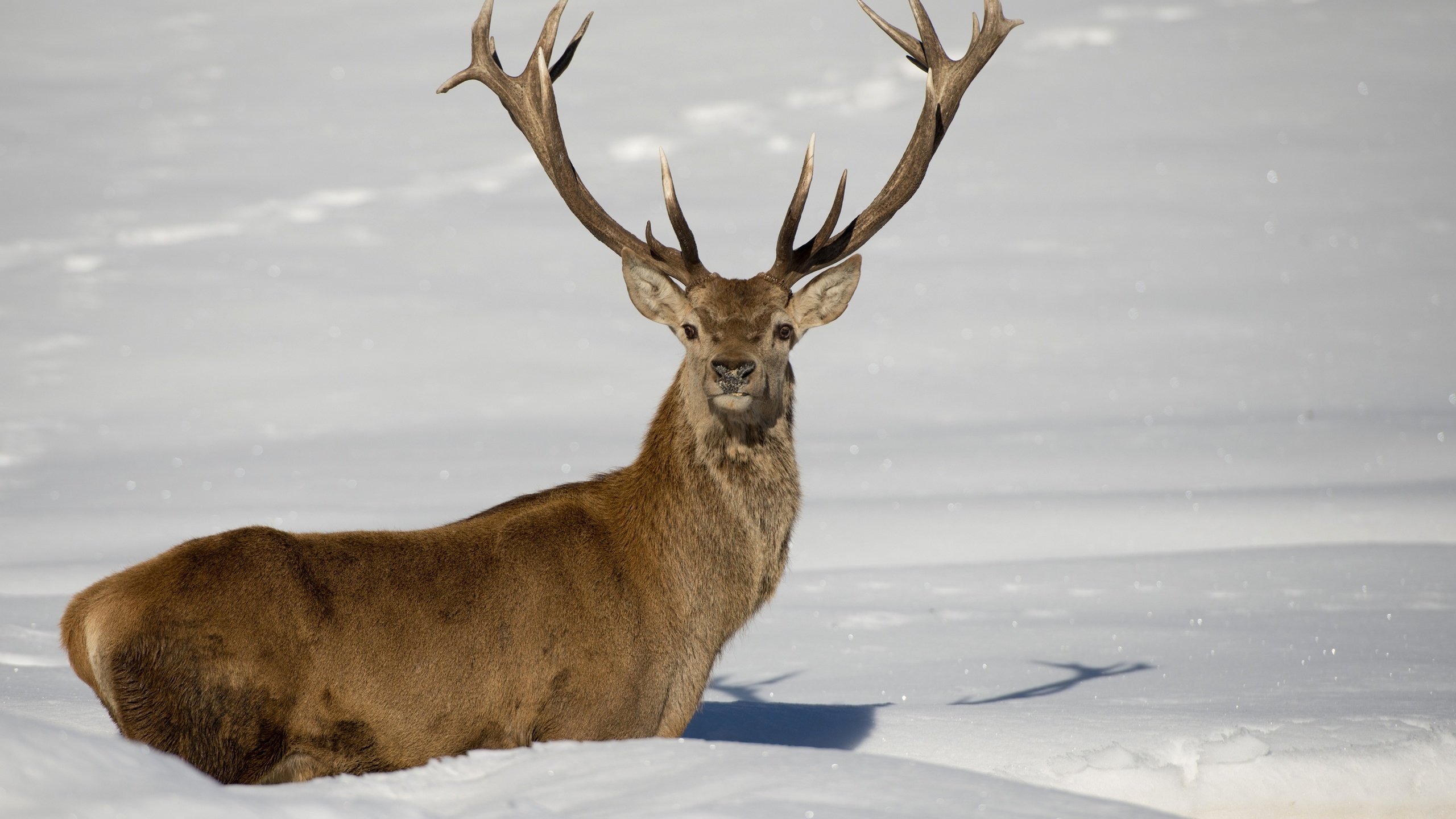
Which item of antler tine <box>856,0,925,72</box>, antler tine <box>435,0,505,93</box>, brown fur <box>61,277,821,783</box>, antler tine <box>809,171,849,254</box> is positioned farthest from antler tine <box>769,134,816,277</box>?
antler tine <box>435,0,505,93</box>

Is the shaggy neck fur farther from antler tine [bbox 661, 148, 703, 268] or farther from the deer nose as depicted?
antler tine [bbox 661, 148, 703, 268]

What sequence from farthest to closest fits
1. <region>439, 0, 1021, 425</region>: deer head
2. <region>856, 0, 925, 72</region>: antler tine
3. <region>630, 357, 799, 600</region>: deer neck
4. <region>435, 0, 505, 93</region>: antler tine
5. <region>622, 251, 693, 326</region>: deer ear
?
<region>856, 0, 925, 72</region>: antler tine
<region>435, 0, 505, 93</region>: antler tine
<region>622, 251, 693, 326</region>: deer ear
<region>439, 0, 1021, 425</region>: deer head
<region>630, 357, 799, 600</region>: deer neck

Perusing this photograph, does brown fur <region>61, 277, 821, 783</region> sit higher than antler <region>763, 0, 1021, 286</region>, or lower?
lower

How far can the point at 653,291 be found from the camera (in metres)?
6.11

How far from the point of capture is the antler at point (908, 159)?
20.7ft

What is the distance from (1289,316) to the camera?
19.9 m

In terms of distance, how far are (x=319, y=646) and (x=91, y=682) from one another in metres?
0.70

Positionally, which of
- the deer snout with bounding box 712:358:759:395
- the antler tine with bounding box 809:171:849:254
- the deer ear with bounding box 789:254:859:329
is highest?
the antler tine with bounding box 809:171:849:254

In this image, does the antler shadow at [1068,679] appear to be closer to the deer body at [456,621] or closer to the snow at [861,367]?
the snow at [861,367]

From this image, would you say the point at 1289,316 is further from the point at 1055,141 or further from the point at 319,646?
the point at 319,646

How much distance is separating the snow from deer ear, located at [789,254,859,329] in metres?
1.76

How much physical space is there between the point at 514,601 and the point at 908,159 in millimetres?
2956

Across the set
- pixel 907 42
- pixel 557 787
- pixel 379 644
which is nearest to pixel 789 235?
pixel 907 42

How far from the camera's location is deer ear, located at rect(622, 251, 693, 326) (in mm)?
6030
